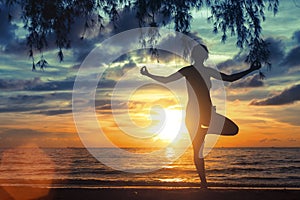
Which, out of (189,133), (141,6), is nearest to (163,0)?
(141,6)

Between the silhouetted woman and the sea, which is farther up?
the silhouetted woman

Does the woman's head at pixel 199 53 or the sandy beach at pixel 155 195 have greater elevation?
the woman's head at pixel 199 53

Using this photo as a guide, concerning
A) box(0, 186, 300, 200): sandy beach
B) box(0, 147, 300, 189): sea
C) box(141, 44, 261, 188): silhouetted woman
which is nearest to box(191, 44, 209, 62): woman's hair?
box(141, 44, 261, 188): silhouetted woman

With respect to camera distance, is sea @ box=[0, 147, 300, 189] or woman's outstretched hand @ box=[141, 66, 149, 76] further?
sea @ box=[0, 147, 300, 189]

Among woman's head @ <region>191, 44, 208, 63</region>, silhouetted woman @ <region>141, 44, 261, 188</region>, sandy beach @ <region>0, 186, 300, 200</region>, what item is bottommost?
sandy beach @ <region>0, 186, 300, 200</region>

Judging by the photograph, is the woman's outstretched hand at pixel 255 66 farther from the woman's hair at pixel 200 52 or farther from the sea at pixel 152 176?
the sea at pixel 152 176

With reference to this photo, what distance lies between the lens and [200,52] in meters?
8.52

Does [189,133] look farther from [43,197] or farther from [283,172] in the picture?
[283,172]

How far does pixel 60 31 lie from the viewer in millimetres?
8062

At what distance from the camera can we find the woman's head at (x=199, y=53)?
Result: 8.34 metres

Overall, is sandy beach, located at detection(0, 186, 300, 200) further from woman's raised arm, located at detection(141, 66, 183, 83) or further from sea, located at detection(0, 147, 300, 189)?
sea, located at detection(0, 147, 300, 189)

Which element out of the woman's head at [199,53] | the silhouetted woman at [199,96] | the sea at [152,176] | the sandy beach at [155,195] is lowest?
the sea at [152,176]

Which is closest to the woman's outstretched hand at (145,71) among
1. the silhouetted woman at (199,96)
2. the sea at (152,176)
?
the silhouetted woman at (199,96)

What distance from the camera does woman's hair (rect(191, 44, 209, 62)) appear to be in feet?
27.4
